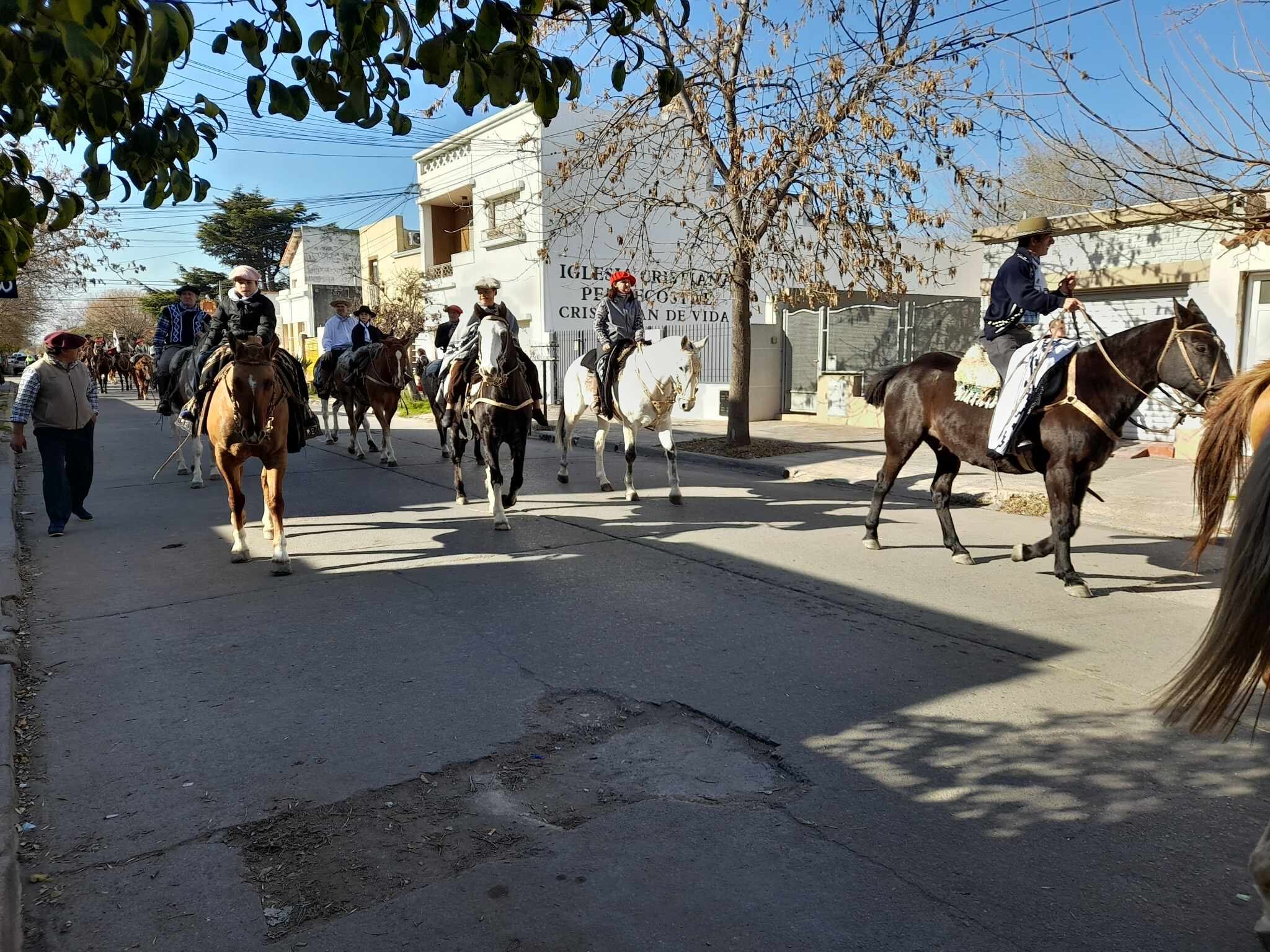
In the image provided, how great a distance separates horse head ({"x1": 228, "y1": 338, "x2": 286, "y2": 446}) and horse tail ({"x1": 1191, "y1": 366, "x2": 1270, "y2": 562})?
651cm

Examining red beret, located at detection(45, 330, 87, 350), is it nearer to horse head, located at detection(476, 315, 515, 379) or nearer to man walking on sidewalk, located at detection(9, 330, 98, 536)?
man walking on sidewalk, located at detection(9, 330, 98, 536)

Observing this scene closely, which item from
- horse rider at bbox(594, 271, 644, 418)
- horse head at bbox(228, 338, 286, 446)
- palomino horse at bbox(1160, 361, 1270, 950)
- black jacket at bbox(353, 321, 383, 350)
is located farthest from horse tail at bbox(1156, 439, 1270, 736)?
black jacket at bbox(353, 321, 383, 350)

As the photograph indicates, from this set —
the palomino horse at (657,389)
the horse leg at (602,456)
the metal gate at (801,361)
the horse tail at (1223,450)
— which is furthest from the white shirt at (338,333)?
the horse tail at (1223,450)

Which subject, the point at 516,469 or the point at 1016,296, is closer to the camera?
the point at 1016,296

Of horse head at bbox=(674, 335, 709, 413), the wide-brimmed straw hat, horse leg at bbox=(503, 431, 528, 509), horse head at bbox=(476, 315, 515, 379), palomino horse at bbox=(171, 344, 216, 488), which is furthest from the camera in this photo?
palomino horse at bbox=(171, 344, 216, 488)

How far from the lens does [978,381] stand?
699cm

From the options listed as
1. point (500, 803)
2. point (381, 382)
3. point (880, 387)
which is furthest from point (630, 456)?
point (500, 803)

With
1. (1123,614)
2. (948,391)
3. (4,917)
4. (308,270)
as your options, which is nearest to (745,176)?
(948,391)

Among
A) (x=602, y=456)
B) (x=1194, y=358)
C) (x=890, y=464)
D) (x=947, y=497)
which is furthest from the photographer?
(x=602, y=456)

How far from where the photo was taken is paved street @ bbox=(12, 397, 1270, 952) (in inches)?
109

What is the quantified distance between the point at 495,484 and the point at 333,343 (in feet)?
28.0

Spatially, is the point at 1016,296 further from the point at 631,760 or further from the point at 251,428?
the point at 251,428

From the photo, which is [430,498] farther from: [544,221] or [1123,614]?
[544,221]

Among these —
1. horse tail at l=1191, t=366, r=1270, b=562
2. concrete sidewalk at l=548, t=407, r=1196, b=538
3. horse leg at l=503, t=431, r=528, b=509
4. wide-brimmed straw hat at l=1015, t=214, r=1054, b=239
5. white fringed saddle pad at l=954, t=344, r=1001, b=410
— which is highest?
wide-brimmed straw hat at l=1015, t=214, r=1054, b=239
